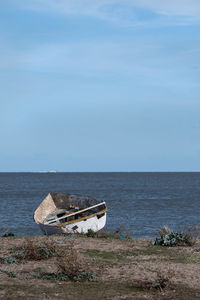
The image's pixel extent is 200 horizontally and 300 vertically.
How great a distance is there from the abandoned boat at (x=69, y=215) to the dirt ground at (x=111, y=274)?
5768 mm

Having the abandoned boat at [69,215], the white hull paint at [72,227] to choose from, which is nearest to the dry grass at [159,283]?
the abandoned boat at [69,215]

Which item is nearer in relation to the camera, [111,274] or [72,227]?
[111,274]

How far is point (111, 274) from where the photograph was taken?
10.9 m

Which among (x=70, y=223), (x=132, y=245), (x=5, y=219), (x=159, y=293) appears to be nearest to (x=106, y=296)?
(x=159, y=293)

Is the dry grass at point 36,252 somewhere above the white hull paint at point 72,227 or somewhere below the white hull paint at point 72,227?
above

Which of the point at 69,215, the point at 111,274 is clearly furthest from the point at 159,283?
the point at 69,215

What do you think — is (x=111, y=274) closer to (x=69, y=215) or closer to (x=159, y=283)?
(x=159, y=283)

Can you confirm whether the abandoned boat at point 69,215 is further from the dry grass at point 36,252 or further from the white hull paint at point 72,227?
the dry grass at point 36,252

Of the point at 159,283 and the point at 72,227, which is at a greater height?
the point at 159,283

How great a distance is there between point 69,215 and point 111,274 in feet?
36.4

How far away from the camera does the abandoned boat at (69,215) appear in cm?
2066

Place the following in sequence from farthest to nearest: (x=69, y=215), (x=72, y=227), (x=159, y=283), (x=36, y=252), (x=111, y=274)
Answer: (x=69, y=215), (x=72, y=227), (x=36, y=252), (x=111, y=274), (x=159, y=283)

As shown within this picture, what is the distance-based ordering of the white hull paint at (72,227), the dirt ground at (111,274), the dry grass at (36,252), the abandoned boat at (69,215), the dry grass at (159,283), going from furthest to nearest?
the abandoned boat at (69,215)
the white hull paint at (72,227)
the dry grass at (36,252)
the dry grass at (159,283)
the dirt ground at (111,274)

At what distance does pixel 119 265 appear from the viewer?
1187 cm
